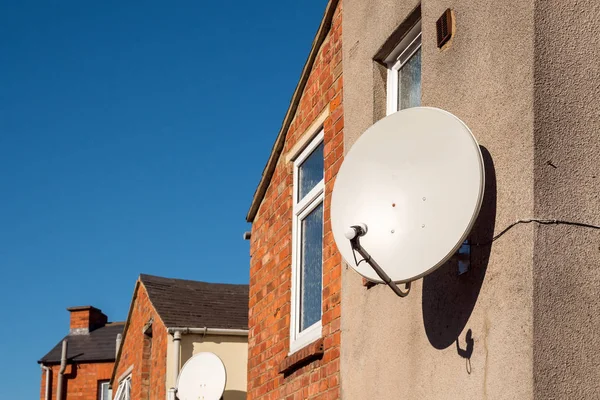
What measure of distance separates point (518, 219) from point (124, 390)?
16404 millimetres

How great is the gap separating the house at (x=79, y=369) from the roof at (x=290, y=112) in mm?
23348

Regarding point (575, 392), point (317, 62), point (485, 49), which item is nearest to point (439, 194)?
point (485, 49)

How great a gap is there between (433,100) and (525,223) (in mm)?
1316

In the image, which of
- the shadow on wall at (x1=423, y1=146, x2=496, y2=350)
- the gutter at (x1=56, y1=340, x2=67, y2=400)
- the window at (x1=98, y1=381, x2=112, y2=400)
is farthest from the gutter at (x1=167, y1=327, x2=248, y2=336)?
the gutter at (x1=56, y1=340, x2=67, y2=400)

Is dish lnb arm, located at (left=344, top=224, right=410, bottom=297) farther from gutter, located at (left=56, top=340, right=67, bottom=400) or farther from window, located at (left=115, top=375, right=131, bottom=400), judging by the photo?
gutter, located at (left=56, top=340, right=67, bottom=400)

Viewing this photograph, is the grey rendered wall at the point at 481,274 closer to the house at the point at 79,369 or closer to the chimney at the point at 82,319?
the house at the point at 79,369

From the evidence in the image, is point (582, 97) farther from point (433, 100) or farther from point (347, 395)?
point (347, 395)

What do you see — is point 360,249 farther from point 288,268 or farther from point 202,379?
point 202,379

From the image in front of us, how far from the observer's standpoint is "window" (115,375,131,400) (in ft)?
65.1

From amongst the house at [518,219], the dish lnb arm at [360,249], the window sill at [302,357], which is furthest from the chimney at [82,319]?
the dish lnb arm at [360,249]

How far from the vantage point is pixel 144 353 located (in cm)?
1844

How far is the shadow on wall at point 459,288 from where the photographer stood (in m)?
5.14

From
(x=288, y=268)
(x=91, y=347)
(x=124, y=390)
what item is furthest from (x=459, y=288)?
(x=91, y=347)

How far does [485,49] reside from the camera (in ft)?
17.7
